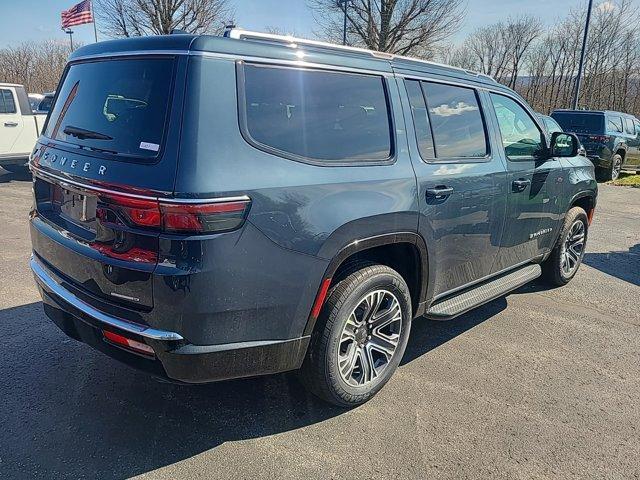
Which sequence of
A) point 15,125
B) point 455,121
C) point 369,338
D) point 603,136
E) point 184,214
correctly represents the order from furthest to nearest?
1. point 603,136
2. point 15,125
3. point 455,121
4. point 369,338
5. point 184,214

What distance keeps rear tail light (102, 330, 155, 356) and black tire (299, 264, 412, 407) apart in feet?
2.79

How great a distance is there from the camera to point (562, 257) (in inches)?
195

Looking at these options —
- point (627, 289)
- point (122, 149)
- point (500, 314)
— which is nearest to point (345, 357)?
point (122, 149)

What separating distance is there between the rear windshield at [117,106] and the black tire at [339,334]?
1202mm

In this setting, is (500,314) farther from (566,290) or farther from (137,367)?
(137,367)

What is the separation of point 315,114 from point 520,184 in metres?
2.05

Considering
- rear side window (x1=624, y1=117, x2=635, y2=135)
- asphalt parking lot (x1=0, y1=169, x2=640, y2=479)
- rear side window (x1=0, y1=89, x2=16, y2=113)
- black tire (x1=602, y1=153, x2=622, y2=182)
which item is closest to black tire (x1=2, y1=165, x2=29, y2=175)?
rear side window (x1=0, y1=89, x2=16, y2=113)

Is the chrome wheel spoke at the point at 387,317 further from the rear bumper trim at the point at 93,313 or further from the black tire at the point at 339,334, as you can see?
the rear bumper trim at the point at 93,313

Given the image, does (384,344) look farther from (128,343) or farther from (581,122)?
(581,122)

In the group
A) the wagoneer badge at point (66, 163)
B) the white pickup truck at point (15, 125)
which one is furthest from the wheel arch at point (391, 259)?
the white pickup truck at point (15, 125)

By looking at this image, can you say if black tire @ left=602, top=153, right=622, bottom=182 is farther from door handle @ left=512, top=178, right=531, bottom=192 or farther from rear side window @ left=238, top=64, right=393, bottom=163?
rear side window @ left=238, top=64, right=393, bottom=163

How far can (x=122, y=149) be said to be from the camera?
7.45 ft

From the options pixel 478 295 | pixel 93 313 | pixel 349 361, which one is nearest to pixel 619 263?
pixel 478 295

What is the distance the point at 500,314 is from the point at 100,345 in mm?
3333
